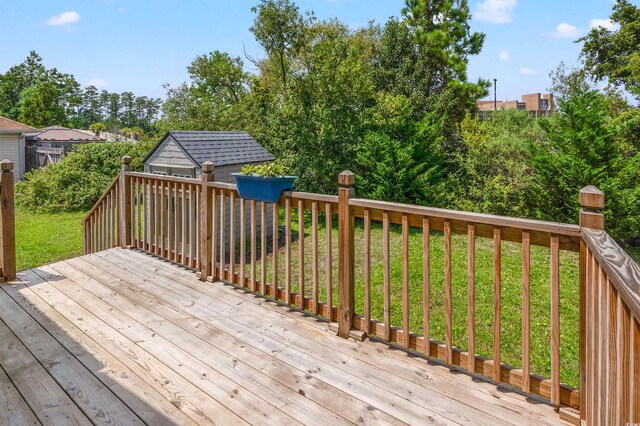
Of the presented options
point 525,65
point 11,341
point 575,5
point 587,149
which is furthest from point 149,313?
point 525,65

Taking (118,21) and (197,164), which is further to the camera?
(118,21)

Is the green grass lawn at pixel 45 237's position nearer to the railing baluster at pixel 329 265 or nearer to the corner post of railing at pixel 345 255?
the railing baluster at pixel 329 265

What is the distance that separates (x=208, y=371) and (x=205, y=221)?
5.60 ft

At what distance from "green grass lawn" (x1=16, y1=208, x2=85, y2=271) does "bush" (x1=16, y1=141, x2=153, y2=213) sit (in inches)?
17.1

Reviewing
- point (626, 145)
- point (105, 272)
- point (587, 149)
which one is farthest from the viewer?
point (626, 145)

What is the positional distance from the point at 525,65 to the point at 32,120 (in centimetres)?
3245

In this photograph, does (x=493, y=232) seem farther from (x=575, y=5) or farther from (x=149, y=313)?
(x=575, y=5)

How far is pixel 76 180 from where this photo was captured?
1252 centimetres

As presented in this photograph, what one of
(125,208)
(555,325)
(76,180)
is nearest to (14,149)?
(76,180)

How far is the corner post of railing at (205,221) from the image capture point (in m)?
3.65

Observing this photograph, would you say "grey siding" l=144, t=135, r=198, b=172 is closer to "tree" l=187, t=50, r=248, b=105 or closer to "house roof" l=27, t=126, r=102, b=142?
"tree" l=187, t=50, r=248, b=105

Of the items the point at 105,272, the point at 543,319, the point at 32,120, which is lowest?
the point at 543,319

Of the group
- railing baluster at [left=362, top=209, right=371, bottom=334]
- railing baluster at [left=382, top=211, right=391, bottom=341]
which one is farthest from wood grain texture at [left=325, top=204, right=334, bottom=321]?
railing baluster at [left=382, top=211, right=391, bottom=341]

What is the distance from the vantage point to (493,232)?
206cm
